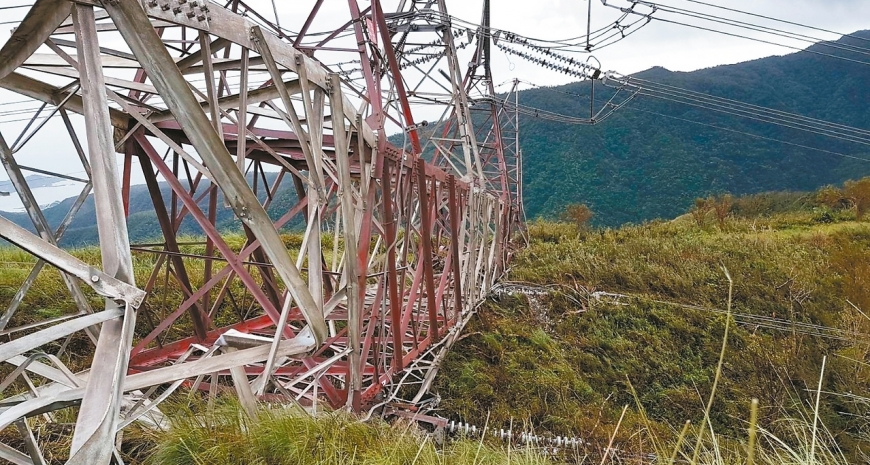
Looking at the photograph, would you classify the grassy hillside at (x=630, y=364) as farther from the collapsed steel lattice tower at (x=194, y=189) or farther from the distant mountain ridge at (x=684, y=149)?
the distant mountain ridge at (x=684, y=149)

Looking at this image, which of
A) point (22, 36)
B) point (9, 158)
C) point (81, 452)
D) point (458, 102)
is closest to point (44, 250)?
point (81, 452)

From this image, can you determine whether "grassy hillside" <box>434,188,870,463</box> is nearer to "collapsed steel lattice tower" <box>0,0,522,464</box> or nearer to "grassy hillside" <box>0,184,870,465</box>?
"grassy hillside" <box>0,184,870,465</box>

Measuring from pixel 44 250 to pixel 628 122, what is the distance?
83752mm

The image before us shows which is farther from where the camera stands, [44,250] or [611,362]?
[611,362]

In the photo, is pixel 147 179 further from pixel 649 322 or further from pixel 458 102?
pixel 649 322

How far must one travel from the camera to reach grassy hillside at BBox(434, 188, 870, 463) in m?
5.82

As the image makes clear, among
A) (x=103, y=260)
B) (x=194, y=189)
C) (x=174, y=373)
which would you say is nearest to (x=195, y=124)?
(x=103, y=260)

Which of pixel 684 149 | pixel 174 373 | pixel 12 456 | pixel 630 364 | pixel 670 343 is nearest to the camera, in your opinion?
pixel 12 456

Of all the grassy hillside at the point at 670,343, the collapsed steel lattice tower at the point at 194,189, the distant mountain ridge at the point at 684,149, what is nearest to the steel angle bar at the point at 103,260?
the collapsed steel lattice tower at the point at 194,189

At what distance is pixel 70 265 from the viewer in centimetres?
130

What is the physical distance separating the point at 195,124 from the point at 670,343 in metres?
8.98

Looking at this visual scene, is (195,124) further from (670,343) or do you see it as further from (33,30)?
(670,343)

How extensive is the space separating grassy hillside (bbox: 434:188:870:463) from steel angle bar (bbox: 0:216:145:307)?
2957 mm

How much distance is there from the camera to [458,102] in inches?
290
